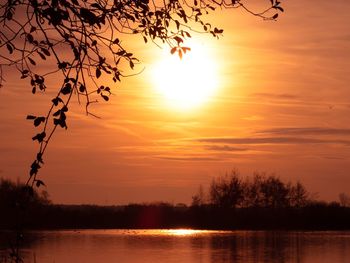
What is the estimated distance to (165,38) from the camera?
672 centimetres

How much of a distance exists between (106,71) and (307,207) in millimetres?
98469

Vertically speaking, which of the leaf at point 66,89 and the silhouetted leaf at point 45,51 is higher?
the silhouetted leaf at point 45,51

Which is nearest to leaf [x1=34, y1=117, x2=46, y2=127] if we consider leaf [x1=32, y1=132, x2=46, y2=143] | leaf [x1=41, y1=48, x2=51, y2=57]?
leaf [x1=32, y1=132, x2=46, y2=143]

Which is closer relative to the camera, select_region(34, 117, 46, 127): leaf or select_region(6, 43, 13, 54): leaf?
select_region(34, 117, 46, 127): leaf

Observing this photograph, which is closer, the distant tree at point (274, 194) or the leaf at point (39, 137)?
the leaf at point (39, 137)

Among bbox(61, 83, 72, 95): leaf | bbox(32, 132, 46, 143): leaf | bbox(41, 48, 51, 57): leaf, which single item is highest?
bbox(41, 48, 51, 57): leaf

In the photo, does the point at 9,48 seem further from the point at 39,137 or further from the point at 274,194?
the point at 274,194

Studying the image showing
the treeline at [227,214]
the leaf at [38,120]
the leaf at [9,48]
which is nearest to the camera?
the leaf at [38,120]

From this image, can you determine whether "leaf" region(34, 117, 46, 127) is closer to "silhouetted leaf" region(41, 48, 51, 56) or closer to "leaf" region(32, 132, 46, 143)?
"leaf" region(32, 132, 46, 143)

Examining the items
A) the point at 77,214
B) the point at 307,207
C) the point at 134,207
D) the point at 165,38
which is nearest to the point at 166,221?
the point at 134,207

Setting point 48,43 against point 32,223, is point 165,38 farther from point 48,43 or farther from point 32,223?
point 32,223

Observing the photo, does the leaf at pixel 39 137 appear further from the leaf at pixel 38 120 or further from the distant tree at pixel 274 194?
the distant tree at pixel 274 194

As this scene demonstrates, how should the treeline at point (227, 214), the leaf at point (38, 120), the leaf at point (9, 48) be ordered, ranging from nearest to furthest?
the leaf at point (38, 120) → the leaf at point (9, 48) → the treeline at point (227, 214)

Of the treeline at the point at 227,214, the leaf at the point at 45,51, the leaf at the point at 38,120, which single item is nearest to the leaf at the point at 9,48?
the leaf at the point at 45,51
